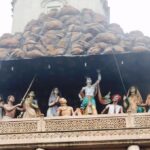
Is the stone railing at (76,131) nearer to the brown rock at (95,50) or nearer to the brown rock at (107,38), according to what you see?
the brown rock at (95,50)

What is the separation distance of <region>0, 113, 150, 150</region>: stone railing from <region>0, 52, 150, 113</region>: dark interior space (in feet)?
17.6

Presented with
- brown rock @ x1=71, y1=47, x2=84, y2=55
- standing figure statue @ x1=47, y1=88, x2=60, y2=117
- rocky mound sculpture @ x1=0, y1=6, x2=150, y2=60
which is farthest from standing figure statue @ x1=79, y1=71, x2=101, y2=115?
rocky mound sculpture @ x1=0, y1=6, x2=150, y2=60

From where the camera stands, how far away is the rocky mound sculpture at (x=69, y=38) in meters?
25.6

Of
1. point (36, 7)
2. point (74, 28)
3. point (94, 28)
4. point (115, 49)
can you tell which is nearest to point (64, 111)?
point (115, 49)

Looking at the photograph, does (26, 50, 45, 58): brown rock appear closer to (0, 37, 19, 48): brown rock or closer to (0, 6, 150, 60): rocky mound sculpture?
(0, 6, 150, 60): rocky mound sculpture

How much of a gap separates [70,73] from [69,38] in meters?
4.14

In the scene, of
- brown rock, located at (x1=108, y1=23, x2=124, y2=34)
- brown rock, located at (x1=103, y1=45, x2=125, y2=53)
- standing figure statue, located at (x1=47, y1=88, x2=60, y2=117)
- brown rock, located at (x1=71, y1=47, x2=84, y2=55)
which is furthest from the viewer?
brown rock, located at (x1=108, y1=23, x2=124, y2=34)

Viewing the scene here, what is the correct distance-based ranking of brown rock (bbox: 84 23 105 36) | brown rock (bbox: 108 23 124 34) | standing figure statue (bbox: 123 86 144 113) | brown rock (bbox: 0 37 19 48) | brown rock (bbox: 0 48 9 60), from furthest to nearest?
brown rock (bbox: 108 23 124 34), brown rock (bbox: 84 23 105 36), brown rock (bbox: 0 37 19 48), brown rock (bbox: 0 48 9 60), standing figure statue (bbox: 123 86 144 113)

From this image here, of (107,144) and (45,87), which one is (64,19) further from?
(107,144)

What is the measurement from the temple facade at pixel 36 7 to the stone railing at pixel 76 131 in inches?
531

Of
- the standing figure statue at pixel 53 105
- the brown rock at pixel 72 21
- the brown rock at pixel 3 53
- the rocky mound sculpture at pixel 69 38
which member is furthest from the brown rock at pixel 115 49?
the brown rock at pixel 3 53

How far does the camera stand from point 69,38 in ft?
89.4

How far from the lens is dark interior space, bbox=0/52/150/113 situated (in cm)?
Result: 2312

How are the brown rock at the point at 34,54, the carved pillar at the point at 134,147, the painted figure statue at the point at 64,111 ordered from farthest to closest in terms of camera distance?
1. the brown rock at the point at 34,54
2. the painted figure statue at the point at 64,111
3. the carved pillar at the point at 134,147
